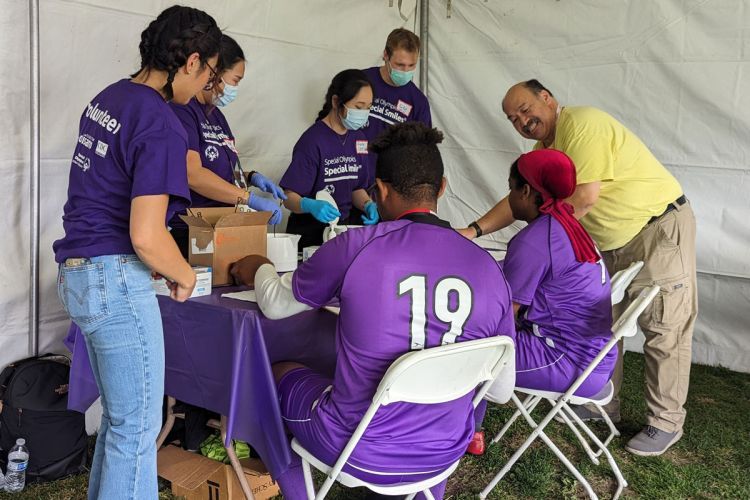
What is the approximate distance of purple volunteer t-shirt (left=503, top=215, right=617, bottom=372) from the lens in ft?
6.47

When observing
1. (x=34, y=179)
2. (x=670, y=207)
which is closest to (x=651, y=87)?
(x=670, y=207)

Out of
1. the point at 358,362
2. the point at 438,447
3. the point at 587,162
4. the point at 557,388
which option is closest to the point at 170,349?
the point at 358,362

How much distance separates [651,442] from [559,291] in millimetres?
1006

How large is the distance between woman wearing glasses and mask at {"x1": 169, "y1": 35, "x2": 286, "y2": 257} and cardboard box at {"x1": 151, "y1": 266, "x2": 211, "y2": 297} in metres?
0.27

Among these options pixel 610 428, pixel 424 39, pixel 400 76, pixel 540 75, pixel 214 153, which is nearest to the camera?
pixel 214 153

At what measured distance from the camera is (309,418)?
155 centimetres

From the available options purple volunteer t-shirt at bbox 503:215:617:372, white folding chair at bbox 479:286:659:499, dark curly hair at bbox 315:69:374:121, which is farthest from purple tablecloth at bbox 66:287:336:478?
dark curly hair at bbox 315:69:374:121

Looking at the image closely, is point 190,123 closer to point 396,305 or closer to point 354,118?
point 354,118

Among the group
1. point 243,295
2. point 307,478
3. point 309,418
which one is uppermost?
point 243,295

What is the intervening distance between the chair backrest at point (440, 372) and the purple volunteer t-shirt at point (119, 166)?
0.61 m

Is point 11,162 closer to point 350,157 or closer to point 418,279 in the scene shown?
point 350,157

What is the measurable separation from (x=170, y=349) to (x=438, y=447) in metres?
0.85

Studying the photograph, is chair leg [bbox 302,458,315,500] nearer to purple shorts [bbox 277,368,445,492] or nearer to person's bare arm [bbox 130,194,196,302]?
purple shorts [bbox 277,368,445,492]

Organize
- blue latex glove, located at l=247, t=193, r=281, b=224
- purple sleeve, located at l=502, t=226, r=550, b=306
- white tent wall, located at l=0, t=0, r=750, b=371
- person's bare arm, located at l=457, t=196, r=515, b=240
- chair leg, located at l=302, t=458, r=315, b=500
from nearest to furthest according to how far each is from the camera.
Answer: chair leg, located at l=302, t=458, r=315, b=500 → purple sleeve, located at l=502, t=226, r=550, b=306 → blue latex glove, located at l=247, t=193, r=281, b=224 → person's bare arm, located at l=457, t=196, r=515, b=240 → white tent wall, located at l=0, t=0, r=750, b=371
